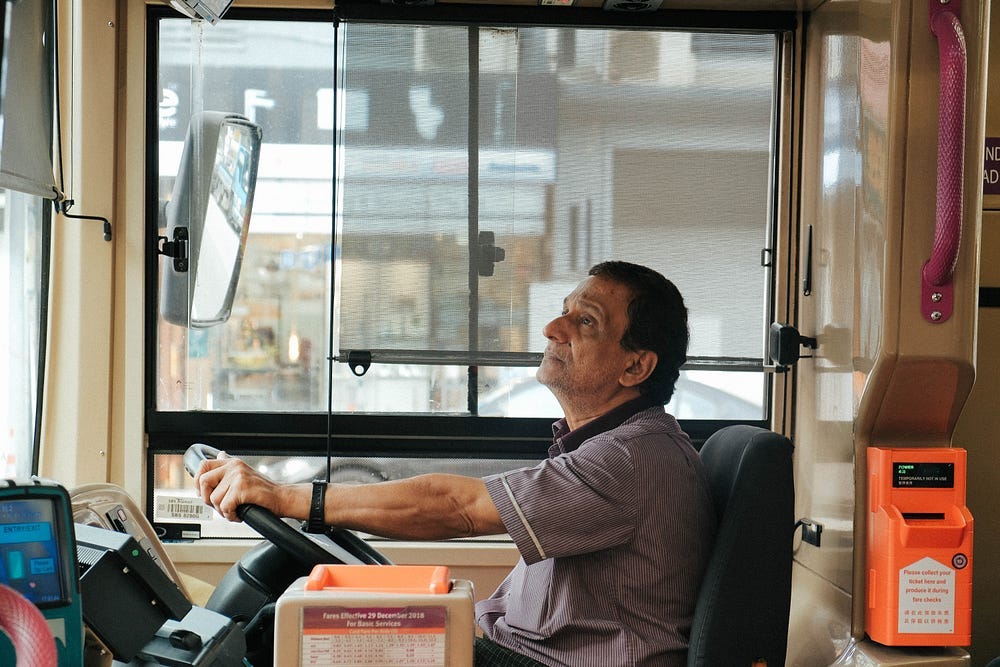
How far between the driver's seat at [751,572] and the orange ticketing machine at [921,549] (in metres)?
0.43

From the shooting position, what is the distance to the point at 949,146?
6.03 ft

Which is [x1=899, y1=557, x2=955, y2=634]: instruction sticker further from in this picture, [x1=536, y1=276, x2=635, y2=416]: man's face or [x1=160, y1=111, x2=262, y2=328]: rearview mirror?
[x1=160, y1=111, x2=262, y2=328]: rearview mirror

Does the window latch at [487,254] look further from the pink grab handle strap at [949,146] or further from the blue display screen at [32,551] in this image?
the blue display screen at [32,551]

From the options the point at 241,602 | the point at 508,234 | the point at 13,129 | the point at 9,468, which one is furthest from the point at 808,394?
the point at 9,468

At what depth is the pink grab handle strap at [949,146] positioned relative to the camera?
183cm

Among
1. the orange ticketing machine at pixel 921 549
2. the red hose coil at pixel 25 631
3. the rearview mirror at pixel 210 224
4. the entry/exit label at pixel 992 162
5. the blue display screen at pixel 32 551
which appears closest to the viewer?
the red hose coil at pixel 25 631

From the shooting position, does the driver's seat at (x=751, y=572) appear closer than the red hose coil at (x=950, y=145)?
Yes

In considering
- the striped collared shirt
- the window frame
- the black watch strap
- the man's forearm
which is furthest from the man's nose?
the window frame

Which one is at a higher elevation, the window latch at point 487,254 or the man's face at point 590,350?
the window latch at point 487,254

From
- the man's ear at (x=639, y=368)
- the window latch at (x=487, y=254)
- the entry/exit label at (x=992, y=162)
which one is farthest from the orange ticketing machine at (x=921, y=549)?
the window latch at (x=487, y=254)

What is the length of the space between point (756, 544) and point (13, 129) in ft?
5.61

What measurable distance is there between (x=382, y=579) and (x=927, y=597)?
1.22 metres

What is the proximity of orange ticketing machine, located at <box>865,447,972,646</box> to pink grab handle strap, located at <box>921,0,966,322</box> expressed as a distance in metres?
0.41

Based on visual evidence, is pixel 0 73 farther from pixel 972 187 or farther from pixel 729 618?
pixel 972 187
